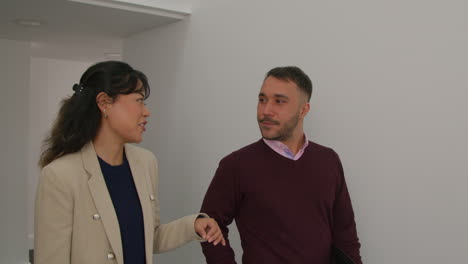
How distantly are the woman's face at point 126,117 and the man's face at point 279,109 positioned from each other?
58 cm

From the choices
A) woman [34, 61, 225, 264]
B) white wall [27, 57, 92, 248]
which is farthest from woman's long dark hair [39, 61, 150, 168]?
white wall [27, 57, 92, 248]

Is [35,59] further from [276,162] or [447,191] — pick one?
[447,191]

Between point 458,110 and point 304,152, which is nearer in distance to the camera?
point 458,110

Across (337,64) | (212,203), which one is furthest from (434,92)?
(212,203)

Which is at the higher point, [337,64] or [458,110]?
[337,64]

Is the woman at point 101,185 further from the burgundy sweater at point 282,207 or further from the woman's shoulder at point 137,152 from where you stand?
the burgundy sweater at point 282,207

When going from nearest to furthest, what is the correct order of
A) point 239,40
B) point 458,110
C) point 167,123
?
1. point 458,110
2. point 239,40
3. point 167,123

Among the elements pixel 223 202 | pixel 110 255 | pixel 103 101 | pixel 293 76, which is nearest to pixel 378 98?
pixel 293 76

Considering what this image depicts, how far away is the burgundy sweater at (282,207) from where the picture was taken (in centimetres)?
210

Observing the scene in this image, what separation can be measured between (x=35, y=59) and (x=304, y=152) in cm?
586

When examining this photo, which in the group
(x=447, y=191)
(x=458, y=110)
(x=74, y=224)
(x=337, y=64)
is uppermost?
(x=337, y=64)

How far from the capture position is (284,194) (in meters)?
2.11

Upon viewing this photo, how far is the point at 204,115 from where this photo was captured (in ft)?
11.6

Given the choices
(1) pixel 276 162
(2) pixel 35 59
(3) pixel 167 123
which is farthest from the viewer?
(2) pixel 35 59
